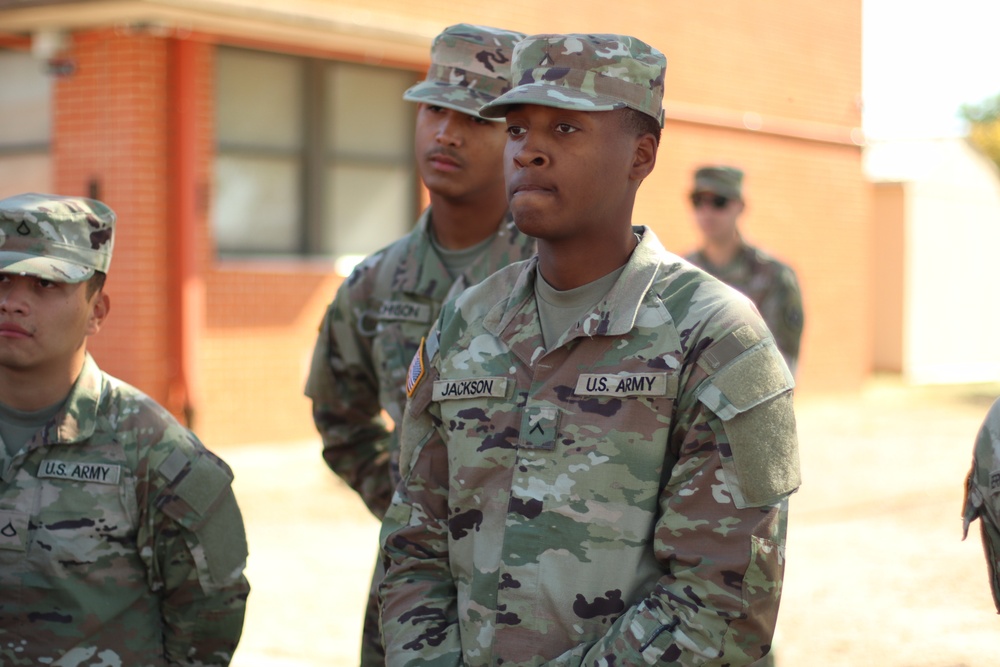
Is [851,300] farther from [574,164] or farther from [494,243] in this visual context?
[574,164]

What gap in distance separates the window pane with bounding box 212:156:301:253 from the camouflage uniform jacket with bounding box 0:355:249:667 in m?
8.38

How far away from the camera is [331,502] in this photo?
9.89 meters

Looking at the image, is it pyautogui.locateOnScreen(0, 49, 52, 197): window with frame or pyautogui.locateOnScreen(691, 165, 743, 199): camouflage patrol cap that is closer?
pyautogui.locateOnScreen(691, 165, 743, 199): camouflage patrol cap

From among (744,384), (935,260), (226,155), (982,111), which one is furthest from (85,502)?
(982,111)

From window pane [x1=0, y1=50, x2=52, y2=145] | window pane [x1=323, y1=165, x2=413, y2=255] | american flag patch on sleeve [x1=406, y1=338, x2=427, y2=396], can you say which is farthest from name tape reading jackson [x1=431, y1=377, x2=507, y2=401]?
window pane [x1=323, y1=165, x2=413, y2=255]

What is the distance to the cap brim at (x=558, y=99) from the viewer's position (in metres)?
2.42

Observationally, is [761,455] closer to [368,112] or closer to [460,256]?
[460,256]

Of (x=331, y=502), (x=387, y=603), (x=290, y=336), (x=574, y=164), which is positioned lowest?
(x=331, y=502)

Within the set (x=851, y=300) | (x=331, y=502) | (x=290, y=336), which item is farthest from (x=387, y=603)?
(x=851, y=300)

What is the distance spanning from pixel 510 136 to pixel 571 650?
1.03m

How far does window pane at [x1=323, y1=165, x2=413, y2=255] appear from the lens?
12.2 m

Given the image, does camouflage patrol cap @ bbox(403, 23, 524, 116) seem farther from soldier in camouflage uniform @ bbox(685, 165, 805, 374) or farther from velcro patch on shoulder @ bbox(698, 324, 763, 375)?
soldier in camouflage uniform @ bbox(685, 165, 805, 374)

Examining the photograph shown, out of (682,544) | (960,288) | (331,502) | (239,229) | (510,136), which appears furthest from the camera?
(960,288)

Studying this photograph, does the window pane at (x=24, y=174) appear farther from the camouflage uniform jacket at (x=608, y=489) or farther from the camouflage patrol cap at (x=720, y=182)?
the camouflage uniform jacket at (x=608, y=489)
